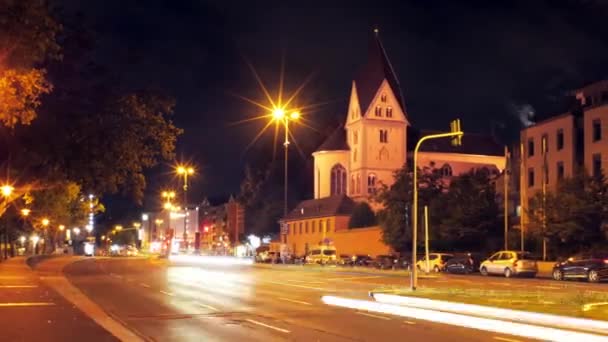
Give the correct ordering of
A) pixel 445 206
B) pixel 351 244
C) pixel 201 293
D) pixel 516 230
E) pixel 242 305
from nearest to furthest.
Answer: pixel 242 305 → pixel 201 293 → pixel 516 230 → pixel 445 206 → pixel 351 244

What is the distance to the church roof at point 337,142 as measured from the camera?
111075 millimetres

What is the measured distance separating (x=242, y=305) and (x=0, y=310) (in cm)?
766

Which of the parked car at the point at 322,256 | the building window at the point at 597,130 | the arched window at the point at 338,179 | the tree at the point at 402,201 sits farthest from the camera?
the arched window at the point at 338,179

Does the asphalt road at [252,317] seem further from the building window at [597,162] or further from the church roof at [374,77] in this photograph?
the church roof at [374,77]

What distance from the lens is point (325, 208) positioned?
10025cm

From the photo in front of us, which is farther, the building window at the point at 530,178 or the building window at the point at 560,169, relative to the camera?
the building window at the point at 530,178

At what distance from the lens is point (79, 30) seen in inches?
1138

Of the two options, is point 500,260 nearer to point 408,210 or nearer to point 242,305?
point 408,210

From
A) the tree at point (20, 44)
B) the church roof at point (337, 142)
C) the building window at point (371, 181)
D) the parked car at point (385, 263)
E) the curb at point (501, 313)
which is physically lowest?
the parked car at point (385, 263)

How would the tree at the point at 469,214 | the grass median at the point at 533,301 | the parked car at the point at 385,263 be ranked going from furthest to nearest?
1. the tree at the point at 469,214
2. the parked car at the point at 385,263
3. the grass median at the point at 533,301

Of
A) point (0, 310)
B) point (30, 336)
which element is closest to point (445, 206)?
point (0, 310)

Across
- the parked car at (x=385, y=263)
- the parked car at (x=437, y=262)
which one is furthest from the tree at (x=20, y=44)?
the parked car at (x=385, y=263)

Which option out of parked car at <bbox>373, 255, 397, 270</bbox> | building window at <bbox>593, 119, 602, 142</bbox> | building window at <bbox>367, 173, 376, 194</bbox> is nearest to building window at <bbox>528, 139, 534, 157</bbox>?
building window at <bbox>593, 119, 602, 142</bbox>

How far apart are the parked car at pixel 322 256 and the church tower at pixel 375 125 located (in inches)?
1077
